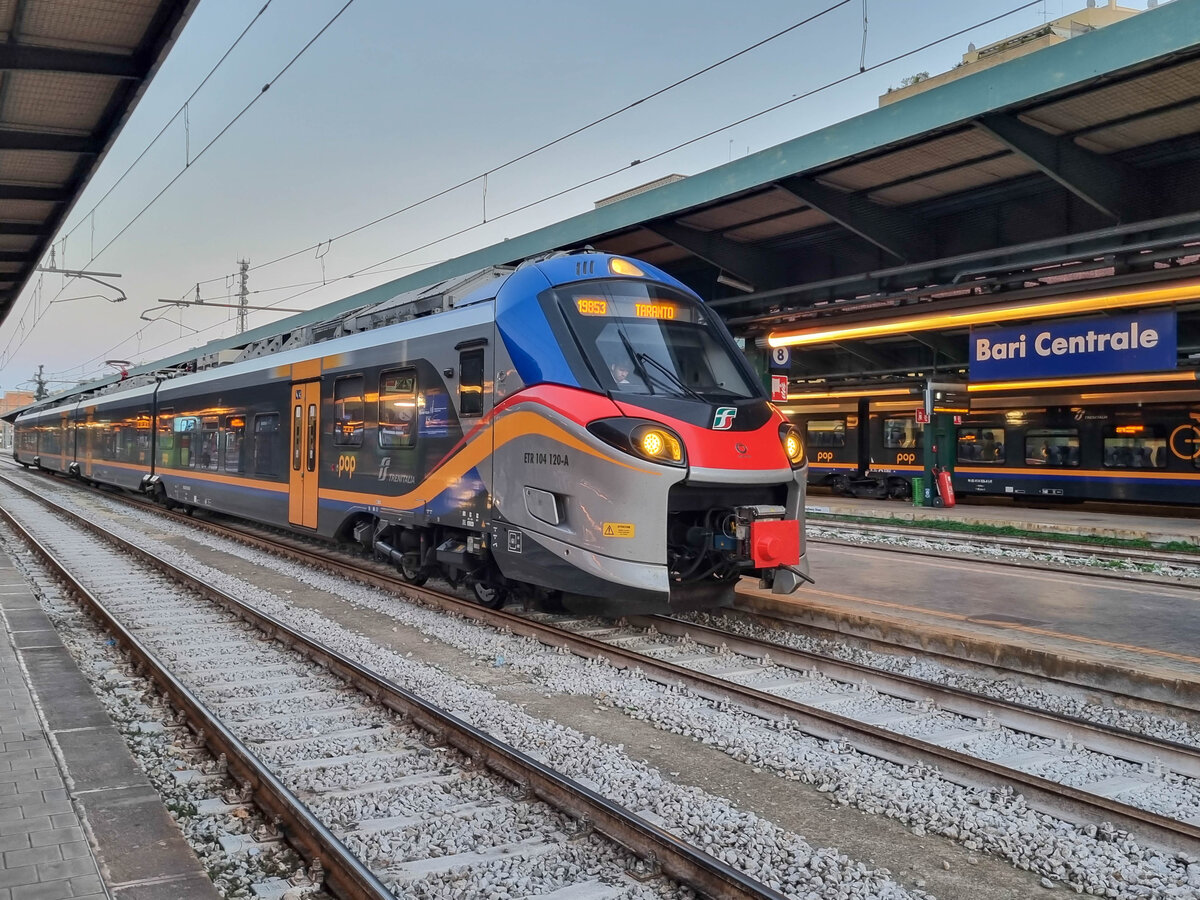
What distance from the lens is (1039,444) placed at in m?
22.8

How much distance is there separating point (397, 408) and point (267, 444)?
479 centimetres

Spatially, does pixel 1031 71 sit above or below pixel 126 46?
above

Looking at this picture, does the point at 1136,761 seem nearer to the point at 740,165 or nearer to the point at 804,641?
the point at 804,641

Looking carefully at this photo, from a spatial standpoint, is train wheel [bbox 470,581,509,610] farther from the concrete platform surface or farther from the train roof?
the train roof

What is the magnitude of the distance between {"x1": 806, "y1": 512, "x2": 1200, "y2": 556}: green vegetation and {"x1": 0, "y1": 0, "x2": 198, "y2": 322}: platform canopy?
14642 millimetres

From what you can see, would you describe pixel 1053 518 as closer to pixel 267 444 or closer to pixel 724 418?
pixel 724 418

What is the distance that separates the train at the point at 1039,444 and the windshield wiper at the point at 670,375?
17350mm

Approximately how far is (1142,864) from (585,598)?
16.4ft

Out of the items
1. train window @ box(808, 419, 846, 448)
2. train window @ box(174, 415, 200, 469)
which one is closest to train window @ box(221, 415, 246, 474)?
→ train window @ box(174, 415, 200, 469)

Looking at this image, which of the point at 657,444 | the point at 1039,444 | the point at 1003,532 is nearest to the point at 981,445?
the point at 1039,444

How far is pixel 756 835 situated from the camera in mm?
4023

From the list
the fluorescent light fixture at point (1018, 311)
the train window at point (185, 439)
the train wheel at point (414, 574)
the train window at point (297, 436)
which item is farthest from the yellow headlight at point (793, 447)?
the train window at point (185, 439)

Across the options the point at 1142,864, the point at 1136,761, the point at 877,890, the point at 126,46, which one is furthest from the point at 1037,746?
the point at 126,46

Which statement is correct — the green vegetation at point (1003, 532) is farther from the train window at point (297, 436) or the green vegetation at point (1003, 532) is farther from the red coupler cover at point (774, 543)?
the train window at point (297, 436)
